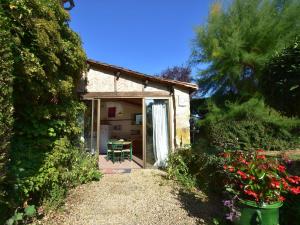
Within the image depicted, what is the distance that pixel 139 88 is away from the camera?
24.6ft

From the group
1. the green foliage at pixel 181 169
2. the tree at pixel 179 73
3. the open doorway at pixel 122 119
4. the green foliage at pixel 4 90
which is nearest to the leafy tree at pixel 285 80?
the green foliage at pixel 181 169

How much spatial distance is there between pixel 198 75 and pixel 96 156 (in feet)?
16.8

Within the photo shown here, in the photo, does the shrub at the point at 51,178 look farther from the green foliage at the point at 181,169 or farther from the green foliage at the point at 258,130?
the green foliage at the point at 258,130

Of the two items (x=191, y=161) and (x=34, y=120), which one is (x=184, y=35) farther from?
(x=34, y=120)

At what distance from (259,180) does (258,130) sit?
14.6 feet

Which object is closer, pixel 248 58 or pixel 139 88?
pixel 139 88

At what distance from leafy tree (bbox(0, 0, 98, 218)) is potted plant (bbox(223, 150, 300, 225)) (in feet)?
9.78

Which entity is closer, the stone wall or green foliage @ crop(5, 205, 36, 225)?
green foliage @ crop(5, 205, 36, 225)

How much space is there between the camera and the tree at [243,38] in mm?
8109

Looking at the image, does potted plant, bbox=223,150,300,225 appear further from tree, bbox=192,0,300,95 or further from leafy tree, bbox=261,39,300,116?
tree, bbox=192,0,300,95

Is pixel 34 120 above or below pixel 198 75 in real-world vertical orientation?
below

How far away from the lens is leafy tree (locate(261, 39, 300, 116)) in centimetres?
408

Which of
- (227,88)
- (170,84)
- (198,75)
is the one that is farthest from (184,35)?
(170,84)

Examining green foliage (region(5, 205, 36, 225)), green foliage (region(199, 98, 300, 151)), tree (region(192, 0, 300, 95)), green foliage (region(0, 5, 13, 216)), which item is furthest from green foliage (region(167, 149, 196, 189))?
green foliage (region(0, 5, 13, 216))
